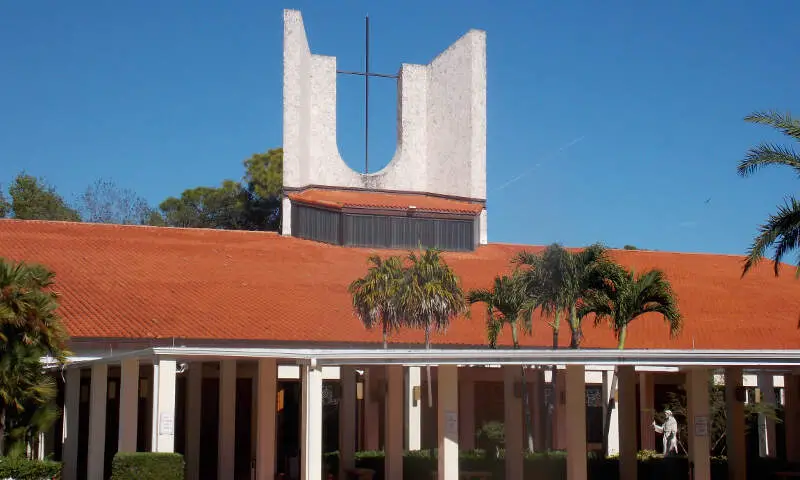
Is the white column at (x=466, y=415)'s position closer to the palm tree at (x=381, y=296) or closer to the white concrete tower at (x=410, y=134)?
the palm tree at (x=381, y=296)

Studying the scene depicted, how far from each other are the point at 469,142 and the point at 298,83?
271 inches

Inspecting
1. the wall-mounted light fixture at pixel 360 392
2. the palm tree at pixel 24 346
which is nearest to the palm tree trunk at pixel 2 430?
the palm tree at pixel 24 346

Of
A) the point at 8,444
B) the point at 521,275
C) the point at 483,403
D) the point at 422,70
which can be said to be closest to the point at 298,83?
the point at 422,70

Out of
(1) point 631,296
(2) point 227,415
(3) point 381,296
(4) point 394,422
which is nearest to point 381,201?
(3) point 381,296

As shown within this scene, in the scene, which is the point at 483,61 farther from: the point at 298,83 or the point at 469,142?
the point at 298,83

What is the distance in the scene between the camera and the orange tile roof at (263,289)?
30922 mm

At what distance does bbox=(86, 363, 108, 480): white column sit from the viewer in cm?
2206

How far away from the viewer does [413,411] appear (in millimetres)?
32375

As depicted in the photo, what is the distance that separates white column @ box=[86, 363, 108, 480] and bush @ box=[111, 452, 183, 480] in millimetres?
4700

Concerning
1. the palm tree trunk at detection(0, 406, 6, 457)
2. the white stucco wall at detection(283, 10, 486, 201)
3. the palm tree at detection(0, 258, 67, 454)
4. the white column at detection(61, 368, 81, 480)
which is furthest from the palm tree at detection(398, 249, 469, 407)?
the white stucco wall at detection(283, 10, 486, 201)

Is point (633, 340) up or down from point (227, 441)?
up

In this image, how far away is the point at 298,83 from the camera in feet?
141

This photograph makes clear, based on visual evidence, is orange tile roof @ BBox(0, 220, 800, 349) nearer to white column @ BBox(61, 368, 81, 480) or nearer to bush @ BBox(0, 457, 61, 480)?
white column @ BBox(61, 368, 81, 480)

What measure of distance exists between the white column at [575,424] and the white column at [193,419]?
10244mm
